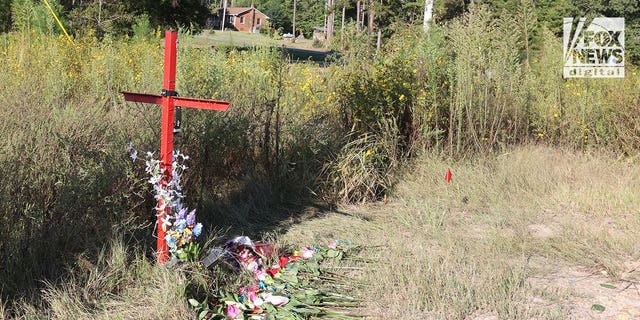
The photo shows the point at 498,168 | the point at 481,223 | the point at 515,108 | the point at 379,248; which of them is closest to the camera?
the point at 379,248

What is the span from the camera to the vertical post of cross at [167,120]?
328cm

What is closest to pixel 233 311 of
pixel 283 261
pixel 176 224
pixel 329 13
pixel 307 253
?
pixel 176 224

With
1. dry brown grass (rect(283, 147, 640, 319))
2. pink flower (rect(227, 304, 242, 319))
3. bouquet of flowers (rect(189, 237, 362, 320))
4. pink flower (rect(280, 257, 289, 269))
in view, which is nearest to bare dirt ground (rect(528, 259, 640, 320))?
dry brown grass (rect(283, 147, 640, 319))

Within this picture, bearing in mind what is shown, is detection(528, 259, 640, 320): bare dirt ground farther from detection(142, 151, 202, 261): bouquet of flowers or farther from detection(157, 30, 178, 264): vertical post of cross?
detection(157, 30, 178, 264): vertical post of cross

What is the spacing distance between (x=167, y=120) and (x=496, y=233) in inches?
105

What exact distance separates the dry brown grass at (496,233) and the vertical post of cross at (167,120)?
1203 millimetres

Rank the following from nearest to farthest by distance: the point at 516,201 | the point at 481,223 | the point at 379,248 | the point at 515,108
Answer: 1. the point at 379,248
2. the point at 481,223
3. the point at 516,201
4. the point at 515,108

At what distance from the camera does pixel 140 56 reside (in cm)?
634

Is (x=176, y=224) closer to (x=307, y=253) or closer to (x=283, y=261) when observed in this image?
(x=283, y=261)

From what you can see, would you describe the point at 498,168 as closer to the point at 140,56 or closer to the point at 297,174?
the point at 297,174

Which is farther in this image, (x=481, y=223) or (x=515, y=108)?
(x=515, y=108)

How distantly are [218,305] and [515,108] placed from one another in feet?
16.6

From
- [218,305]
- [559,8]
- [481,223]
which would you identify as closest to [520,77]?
[481,223]

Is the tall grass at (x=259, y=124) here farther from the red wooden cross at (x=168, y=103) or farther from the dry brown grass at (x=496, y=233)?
the dry brown grass at (x=496, y=233)
